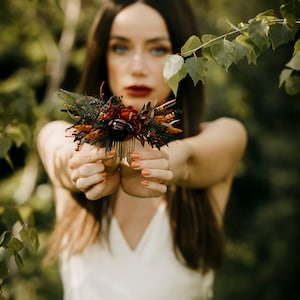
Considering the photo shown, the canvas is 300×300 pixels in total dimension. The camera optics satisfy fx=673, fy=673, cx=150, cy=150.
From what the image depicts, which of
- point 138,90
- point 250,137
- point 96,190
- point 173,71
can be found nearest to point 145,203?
point 138,90

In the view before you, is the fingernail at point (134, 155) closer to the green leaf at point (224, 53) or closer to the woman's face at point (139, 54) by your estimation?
the green leaf at point (224, 53)

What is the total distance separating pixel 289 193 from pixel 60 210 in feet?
10.5

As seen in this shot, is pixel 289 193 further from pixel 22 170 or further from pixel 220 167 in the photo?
pixel 220 167

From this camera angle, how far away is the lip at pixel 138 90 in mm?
2186

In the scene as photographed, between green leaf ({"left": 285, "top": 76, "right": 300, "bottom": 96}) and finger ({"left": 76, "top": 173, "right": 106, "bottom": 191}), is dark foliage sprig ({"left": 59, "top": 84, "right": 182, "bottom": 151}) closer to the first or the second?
finger ({"left": 76, "top": 173, "right": 106, "bottom": 191})

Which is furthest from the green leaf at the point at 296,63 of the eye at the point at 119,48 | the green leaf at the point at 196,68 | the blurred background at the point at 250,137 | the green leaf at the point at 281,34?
the blurred background at the point at 250,137

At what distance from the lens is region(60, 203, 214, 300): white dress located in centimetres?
223

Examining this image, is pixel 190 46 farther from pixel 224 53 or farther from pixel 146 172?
pixel 146 172

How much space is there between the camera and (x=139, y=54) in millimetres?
2195

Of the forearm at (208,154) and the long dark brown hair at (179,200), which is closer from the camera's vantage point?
the forearm at (208,154)

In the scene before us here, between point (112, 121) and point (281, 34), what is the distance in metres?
0.39

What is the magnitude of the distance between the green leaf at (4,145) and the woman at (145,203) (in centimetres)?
16

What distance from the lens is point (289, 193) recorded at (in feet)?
17.4

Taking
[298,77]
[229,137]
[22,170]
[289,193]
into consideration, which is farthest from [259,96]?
[298,77]
